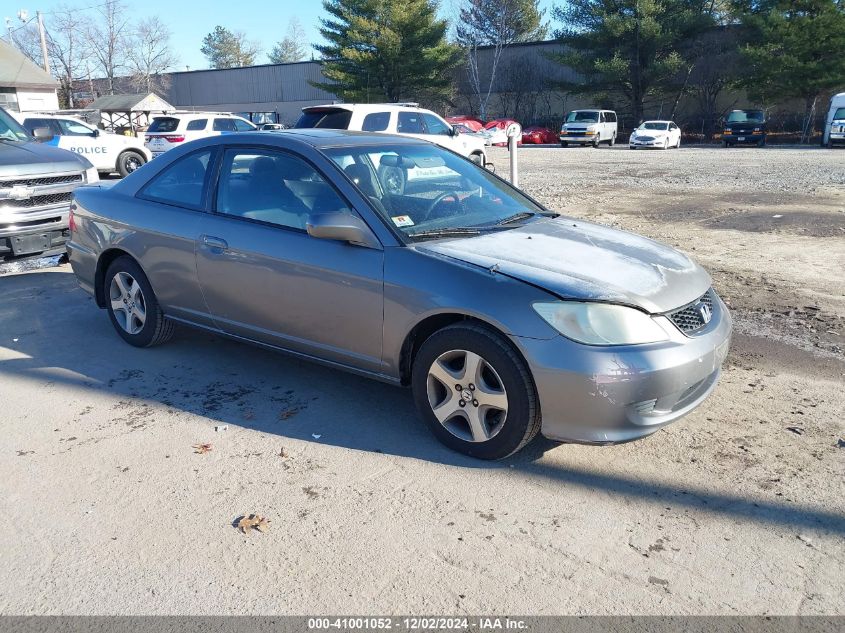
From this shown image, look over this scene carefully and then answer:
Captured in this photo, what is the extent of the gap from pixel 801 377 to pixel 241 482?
3634mm

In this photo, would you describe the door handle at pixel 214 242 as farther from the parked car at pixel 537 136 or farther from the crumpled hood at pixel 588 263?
the parked car at pixel 537 136

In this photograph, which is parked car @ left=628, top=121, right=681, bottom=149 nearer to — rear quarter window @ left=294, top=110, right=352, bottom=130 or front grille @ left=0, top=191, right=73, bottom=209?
rear quarter window @ left=294, top=110, right=352, bottom=130

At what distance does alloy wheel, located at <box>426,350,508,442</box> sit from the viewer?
3.59 meters

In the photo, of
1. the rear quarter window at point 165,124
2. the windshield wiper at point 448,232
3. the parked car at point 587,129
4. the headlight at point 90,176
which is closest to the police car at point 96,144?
the rear quarter window at point 165,124

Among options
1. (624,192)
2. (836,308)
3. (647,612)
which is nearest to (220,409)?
(647,612)

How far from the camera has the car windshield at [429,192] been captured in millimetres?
4195

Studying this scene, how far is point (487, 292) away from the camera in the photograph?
Answer: 11.6 ft

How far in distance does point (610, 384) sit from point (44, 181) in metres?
7.33

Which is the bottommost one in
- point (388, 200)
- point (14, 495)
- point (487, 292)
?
point (14, 495)

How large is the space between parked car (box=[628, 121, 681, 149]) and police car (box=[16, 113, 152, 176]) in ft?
80.3

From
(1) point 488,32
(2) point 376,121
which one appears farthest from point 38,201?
(1) point 488,32

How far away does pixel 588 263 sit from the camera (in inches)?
151

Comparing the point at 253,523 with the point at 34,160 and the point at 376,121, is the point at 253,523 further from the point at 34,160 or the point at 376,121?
the point at 376,121

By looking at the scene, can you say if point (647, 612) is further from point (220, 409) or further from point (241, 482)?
point (220, 409)
